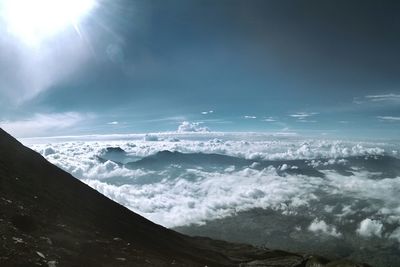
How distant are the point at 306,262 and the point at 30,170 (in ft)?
472

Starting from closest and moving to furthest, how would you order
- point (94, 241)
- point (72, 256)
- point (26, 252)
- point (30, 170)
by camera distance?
point (26, 252), point (72, 256), point (94, 241), point (30, 170)

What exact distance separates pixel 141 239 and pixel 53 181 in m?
40.7

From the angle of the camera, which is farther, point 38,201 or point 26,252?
point 38,201

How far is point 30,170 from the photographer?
131125 millimetres

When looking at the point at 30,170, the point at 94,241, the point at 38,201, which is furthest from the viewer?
the point at 30,170

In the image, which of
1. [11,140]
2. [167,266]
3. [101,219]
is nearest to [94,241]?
[167,266]

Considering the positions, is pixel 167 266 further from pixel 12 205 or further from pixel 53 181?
pixel 53 181

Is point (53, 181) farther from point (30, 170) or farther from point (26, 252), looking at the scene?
point (26, 252)

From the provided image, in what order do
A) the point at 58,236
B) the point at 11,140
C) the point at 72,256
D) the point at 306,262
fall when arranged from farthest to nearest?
1. the point at 306,262
2. the point at 11,140
3. the point at 58,236
4. the point at 72,256

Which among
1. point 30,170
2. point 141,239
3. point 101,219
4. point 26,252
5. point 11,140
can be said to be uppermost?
point 11,140

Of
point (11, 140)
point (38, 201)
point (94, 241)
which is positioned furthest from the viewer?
point (11, 140)

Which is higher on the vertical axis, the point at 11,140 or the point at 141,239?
the point at 11,140

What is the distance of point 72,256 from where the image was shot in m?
62.5

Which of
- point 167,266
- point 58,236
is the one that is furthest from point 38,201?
point 167,266
